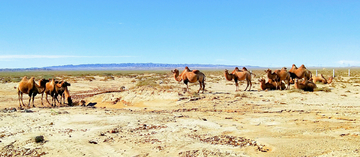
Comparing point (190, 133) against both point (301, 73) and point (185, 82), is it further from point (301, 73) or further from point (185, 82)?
point (301, 73)

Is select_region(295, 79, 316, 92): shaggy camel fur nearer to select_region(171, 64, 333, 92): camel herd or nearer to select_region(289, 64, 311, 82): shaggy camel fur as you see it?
select_region(171, 64, 333, 92): camel herd

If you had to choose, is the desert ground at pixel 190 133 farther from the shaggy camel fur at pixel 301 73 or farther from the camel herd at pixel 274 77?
the shaggy camel fur at pixel 301 73

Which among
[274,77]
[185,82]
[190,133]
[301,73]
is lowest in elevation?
[190,133]

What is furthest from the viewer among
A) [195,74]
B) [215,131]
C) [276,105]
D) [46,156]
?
[195,74]

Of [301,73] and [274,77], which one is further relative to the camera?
[301,73]

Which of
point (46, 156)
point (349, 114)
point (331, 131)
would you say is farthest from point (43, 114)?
point (349, 114)

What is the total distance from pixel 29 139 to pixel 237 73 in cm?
1458

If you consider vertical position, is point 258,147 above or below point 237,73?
below

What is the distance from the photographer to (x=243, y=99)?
1467 cm

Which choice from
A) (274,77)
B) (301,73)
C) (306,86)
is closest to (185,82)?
(274,77)

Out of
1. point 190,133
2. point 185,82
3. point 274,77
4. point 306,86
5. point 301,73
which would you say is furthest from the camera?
point 301,73

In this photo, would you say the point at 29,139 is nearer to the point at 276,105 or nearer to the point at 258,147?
the point at 258,147

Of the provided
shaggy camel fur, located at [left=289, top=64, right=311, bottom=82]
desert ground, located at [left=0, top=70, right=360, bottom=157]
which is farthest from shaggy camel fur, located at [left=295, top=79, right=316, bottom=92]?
desert ground, located at [left=0, top=70, right=360, bottom=157]

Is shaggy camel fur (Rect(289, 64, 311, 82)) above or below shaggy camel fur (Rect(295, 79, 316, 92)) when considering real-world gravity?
above
